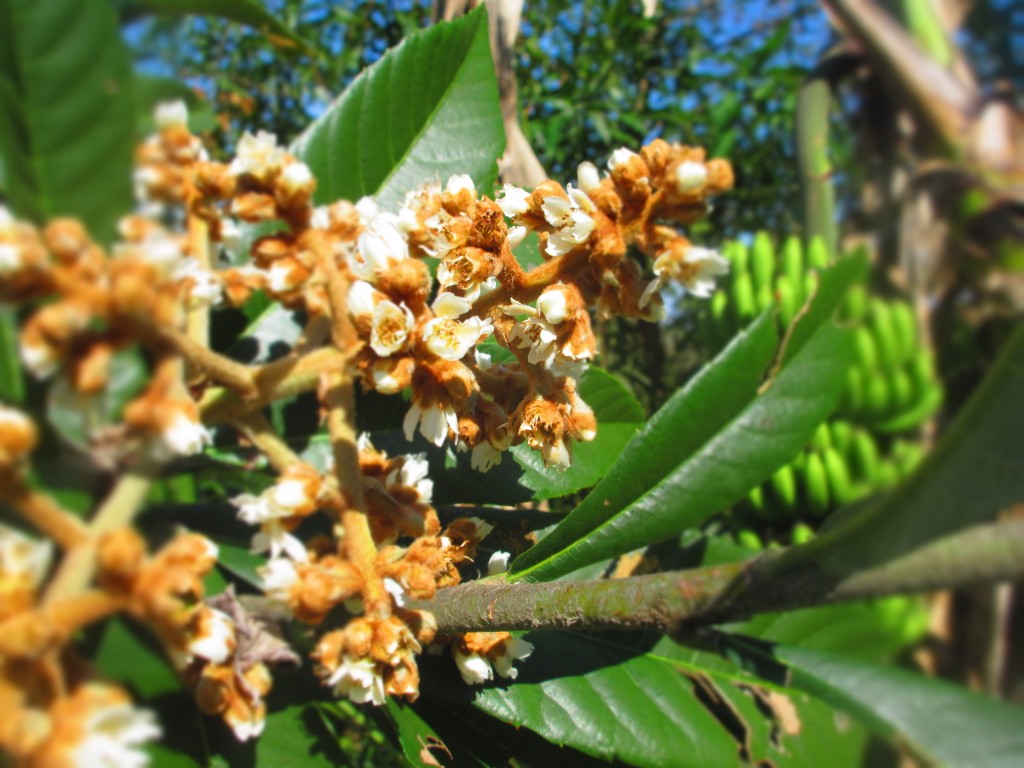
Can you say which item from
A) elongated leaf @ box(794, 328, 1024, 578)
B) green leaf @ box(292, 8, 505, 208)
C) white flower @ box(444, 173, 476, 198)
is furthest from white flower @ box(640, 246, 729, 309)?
green leaf @ box(292, 8, 505, 208)

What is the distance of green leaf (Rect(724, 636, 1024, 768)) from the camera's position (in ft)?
1.32

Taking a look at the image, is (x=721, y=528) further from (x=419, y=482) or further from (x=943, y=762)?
(x=943, y=762)

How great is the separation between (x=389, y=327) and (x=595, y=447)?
1.60 feet

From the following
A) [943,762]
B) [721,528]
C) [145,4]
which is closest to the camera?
[943,762]

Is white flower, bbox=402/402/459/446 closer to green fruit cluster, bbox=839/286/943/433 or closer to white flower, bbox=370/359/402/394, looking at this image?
white flower, bbox=370/359/402/394

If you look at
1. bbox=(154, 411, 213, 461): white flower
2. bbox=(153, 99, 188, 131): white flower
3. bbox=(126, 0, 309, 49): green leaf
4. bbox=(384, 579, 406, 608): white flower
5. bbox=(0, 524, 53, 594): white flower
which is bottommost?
bbox=(384, 579, 406, 608): white flower

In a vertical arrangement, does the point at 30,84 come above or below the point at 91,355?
above

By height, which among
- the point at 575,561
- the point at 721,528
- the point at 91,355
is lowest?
the point at 721,528

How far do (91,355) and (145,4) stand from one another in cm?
23

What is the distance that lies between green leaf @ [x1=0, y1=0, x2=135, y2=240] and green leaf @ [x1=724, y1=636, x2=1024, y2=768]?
49 centimetres

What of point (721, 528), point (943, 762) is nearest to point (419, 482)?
point (943, 762)

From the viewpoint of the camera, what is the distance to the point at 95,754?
1.47ft

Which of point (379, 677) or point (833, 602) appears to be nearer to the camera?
point (833, 602)

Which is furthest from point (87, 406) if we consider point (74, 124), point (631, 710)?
point (631, 710)
